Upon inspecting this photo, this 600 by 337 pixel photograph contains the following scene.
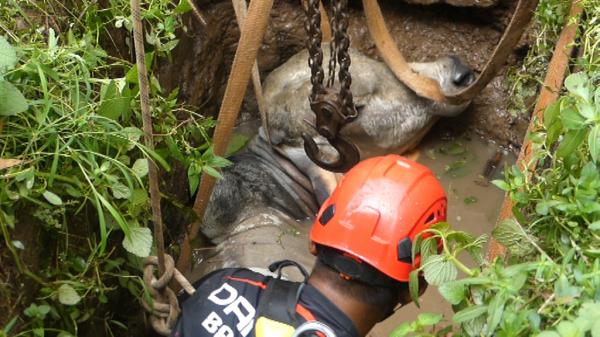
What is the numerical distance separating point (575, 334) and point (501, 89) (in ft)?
10.7

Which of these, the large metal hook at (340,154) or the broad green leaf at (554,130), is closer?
the broad green leaf at (554,130)

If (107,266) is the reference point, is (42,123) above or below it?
above

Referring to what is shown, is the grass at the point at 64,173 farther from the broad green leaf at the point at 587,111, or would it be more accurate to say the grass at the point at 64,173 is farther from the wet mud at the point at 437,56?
the wet mud at the point at 437,56

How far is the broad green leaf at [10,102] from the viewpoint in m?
1.71

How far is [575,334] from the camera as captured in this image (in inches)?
46.4

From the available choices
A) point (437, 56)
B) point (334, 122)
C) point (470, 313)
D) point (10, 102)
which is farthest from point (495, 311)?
point (437, 56)

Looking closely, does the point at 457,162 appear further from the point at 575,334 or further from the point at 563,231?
the point at 575,334

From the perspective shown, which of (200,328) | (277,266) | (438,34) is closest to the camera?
(200,328)

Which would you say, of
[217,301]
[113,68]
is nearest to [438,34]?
[113,68]

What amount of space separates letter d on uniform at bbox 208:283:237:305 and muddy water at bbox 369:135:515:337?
1.20 metres

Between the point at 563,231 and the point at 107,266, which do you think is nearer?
the point at 563,231

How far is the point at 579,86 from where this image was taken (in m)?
1.50

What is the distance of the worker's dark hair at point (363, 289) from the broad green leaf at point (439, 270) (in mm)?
606

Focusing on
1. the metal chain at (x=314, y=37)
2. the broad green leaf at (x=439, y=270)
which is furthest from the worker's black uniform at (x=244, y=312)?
the metal chain at (x=314, y=37)
